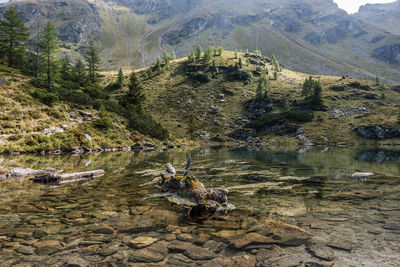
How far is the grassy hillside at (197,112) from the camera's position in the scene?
98.4ft

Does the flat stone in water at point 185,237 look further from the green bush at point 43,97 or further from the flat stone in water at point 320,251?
the green bush at point 43,97

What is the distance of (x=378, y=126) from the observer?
242ft

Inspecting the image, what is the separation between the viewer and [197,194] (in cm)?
920

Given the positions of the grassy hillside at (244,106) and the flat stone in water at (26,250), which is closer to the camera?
the flat stone in water at (26,250)

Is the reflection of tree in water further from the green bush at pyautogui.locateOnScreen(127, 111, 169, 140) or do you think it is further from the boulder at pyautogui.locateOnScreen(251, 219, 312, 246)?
the green bush at pyautogui.locateOnScreen(127, 111, 169, 140)

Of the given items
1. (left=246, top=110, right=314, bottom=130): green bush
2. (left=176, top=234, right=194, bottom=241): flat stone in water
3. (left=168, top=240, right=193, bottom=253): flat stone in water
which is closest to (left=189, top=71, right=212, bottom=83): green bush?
(left=246, top=110, right=314, bottom=130): green bush

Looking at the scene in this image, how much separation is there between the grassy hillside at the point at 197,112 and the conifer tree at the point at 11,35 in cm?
1026

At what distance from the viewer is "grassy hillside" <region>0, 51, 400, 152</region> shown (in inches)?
1181

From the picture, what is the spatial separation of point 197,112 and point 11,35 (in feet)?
211

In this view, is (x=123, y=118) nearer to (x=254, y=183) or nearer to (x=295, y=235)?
(x=254, y=183)

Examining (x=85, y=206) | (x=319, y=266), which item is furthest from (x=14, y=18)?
(x=319, y=266)

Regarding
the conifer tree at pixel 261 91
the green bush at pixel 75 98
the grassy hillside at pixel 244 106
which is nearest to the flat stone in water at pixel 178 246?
the green bush at pixel 75 98

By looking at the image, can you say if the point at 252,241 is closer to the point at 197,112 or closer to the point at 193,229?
the point at 193,229

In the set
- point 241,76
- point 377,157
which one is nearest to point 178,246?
point 377,157
